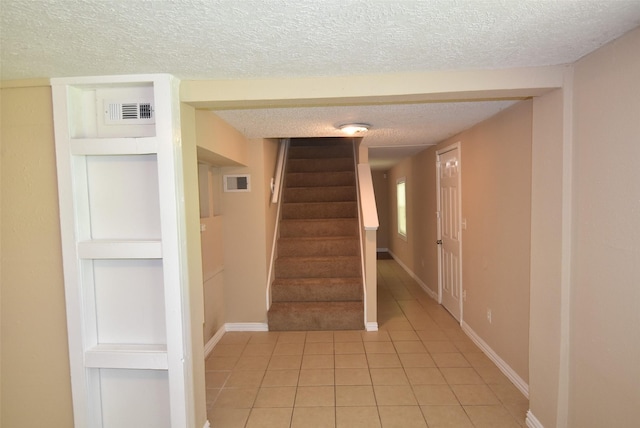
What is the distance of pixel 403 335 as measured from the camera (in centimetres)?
350

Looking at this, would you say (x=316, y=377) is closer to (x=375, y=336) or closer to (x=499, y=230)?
(x=375, y=336)

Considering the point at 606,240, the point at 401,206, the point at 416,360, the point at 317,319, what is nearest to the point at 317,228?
the point at 317,319

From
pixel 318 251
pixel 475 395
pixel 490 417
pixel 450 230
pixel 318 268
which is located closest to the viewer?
pixel 490 417

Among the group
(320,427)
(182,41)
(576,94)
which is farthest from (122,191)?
(576,94)

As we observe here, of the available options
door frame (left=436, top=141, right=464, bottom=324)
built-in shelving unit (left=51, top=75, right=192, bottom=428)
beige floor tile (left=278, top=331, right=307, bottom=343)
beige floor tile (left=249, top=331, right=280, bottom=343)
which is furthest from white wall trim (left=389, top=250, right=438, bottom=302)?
built-in shelving unit (left=51, top=75, right=192, bottom=428)

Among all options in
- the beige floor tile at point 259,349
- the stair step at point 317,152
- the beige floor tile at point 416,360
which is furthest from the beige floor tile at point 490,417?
the stair step at point 317,152

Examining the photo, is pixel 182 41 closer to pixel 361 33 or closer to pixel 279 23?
pixel 279 23

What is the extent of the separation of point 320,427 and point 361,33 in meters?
2.22

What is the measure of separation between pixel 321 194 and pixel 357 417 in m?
3.30

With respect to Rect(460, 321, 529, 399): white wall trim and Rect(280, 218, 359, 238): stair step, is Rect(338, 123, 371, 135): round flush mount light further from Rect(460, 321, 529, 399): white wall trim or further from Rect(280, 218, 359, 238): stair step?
Rect(460, 321, 529, 399): white wall trim

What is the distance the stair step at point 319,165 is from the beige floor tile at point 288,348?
2.94 meters

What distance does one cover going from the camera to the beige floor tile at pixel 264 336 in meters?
3.48

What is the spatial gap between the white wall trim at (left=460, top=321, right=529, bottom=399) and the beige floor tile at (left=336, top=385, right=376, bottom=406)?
1.07 meters

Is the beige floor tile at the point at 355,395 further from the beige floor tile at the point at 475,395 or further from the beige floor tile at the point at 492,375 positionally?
the beige floor tile at the point at 492,375
